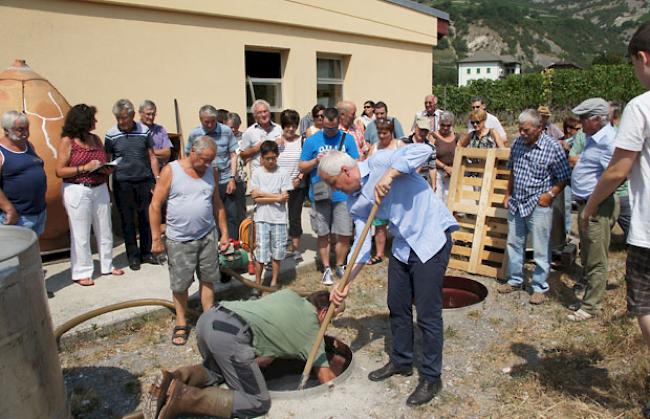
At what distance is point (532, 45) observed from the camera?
Result: 482 feet

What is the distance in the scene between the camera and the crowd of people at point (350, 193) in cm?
339

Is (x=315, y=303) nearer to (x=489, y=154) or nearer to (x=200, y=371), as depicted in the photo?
(x=200, y=371)

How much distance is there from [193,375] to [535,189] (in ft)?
12.0

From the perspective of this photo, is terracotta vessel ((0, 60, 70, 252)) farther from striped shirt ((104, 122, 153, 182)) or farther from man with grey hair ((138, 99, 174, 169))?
man with grey hair ((138, 99, 174, 169))

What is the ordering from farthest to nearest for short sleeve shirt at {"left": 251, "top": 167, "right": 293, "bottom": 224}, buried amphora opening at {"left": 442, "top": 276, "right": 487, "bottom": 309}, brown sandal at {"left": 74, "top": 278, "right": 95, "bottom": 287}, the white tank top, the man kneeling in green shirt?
buried amphora opening at {"left": 442, "top": 276, "right": 487, "bottom": 309}
brown sandal at {"left": 74, "top": 278, "right": 95, "bottom": 287}
short sleeve shirt at {"left": 251, "top": 167, "right": 293, "bottom": 224}
the white tank top
the man kneeling in green shirt

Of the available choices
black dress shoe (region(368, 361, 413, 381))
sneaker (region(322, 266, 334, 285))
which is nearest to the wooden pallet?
sneaker (region(322, 266, 334, 285))

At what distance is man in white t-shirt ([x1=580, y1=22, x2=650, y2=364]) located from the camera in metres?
2.81

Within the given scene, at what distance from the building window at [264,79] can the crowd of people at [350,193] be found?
2282mm

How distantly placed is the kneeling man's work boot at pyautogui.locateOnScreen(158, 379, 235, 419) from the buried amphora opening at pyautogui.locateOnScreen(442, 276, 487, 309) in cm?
312

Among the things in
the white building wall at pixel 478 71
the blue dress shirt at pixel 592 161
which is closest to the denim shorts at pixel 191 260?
the blue dress shirt at pixel 592 161

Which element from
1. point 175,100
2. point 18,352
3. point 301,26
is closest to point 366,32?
point 301,26

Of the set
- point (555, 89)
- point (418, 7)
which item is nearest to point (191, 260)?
point (418, 7)

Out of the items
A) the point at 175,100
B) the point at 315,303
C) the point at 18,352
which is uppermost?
the point at 175,100

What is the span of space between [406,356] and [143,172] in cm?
377
